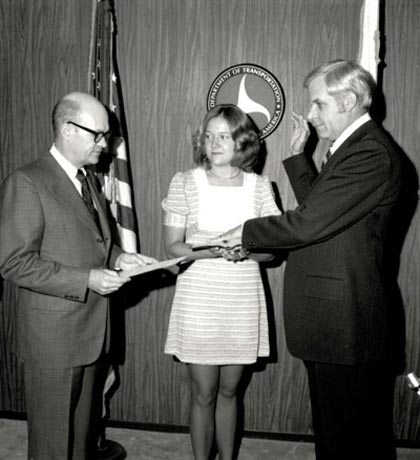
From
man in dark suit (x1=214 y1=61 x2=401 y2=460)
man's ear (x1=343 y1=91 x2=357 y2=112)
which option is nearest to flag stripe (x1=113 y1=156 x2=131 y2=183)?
man in dark suit (x1=214 y1=61 x2=401 y2=460)

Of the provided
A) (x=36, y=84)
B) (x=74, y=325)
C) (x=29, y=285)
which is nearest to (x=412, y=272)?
(x=74, y=325)

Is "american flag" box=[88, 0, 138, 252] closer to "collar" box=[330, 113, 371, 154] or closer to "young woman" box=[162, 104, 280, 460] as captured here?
"young woman" box=[162, 104, 280, 460]

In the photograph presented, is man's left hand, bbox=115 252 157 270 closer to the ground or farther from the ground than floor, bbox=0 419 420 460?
farther from the ground

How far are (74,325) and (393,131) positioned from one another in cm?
231

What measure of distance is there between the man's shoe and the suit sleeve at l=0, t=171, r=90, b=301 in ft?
4.84

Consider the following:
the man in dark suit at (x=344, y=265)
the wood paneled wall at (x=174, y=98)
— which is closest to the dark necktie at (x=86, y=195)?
the man in dark suit at (x=344, y=265)

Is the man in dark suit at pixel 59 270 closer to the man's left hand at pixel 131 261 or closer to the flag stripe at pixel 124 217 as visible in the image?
the man's left hand at pixel 131 261

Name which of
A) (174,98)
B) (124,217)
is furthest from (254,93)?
(124,217)

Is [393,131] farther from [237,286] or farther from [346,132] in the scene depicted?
[237,286]

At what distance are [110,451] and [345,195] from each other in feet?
7.37

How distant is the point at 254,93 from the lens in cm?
326

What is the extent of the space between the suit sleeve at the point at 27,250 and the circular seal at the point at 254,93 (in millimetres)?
1611

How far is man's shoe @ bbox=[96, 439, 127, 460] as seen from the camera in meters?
3.07

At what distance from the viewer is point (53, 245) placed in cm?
213
